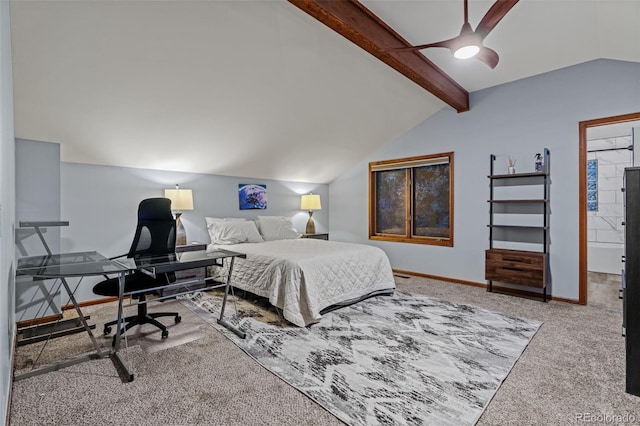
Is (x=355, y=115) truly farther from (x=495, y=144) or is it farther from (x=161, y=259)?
(x=161, y=259)

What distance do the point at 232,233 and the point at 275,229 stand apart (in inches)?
29.7

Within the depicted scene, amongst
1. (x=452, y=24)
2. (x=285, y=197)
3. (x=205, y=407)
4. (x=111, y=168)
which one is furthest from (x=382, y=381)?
(x=285, y=197)

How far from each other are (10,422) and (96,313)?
1.77 metres

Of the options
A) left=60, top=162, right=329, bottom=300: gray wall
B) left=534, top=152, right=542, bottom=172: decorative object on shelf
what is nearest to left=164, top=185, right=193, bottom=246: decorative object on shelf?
left=60, top=162, right=329, bottom=300: gray wall

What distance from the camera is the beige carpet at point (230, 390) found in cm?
167

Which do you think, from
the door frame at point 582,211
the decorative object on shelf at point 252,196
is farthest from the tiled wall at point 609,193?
the decorative object on shelf at point 252,196

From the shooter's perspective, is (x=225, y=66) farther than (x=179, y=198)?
No

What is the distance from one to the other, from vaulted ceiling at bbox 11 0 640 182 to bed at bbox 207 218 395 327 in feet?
5.11

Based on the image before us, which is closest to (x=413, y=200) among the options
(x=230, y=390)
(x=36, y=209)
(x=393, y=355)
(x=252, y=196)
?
(x=252, y=196)

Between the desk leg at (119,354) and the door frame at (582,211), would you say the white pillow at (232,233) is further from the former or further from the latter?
the door frame at (582,211)

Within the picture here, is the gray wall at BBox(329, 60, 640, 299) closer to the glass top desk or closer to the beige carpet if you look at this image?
the beige carpet

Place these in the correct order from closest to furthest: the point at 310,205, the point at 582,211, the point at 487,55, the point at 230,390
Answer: the point at 230,390 < the point at 487,55 < the point at 582,211 < the point at 310,205

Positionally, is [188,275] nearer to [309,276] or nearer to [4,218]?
[309,276]

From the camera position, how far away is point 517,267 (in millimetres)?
3729
